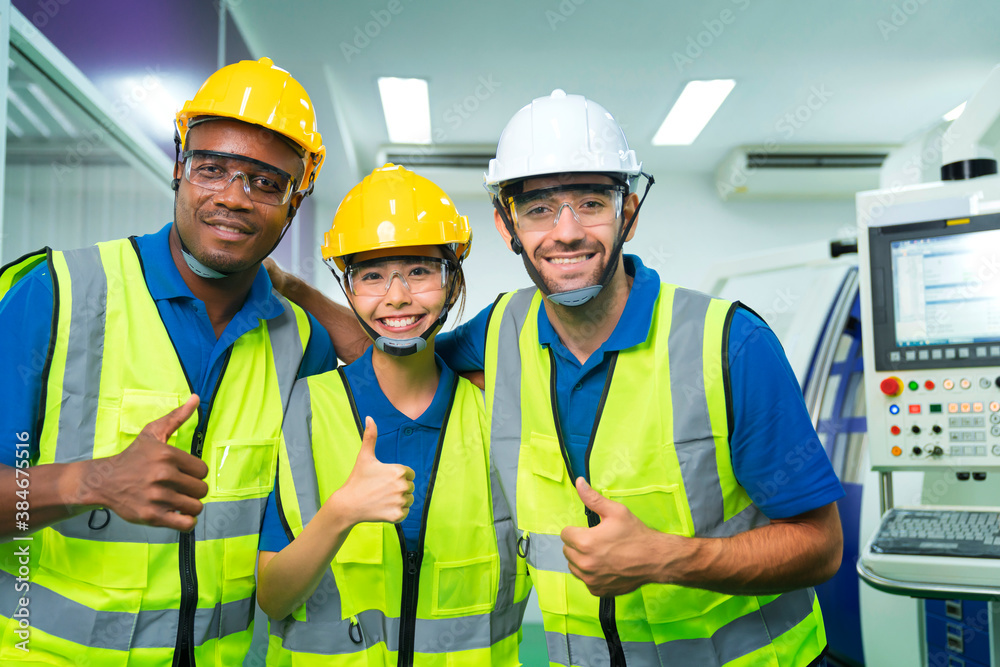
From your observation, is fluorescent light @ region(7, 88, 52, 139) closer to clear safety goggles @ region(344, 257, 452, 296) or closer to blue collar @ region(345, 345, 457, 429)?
clear safety goggles @ region(344, 257, 452, 296)

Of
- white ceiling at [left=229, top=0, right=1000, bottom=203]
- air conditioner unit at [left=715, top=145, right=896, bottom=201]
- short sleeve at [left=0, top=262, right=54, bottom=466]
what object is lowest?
short sleeve at [left=0, top=262, right=54, bottom=466]

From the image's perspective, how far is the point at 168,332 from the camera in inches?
71.1

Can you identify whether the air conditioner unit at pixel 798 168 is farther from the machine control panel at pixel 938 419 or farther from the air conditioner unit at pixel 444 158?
the machine control panel at pixel 938 419

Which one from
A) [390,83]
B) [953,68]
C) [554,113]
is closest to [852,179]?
[953,68]

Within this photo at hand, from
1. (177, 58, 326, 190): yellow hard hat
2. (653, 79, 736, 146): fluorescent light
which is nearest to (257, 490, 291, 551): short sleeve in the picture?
(177, 58, 326, 190): yellow hard hat

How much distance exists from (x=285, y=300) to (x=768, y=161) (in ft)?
23.7

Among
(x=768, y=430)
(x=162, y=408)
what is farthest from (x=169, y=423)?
(x=768, y=430)

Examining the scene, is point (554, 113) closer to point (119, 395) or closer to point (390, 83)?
point (119, 395)

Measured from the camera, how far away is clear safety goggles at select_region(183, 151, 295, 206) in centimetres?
185

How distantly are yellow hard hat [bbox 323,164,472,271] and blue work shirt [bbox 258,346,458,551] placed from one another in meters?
0.35

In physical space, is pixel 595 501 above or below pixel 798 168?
below

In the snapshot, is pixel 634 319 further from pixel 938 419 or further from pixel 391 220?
pixel 938 419

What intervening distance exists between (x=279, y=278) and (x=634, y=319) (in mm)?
1275

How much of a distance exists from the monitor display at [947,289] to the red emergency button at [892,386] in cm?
13
